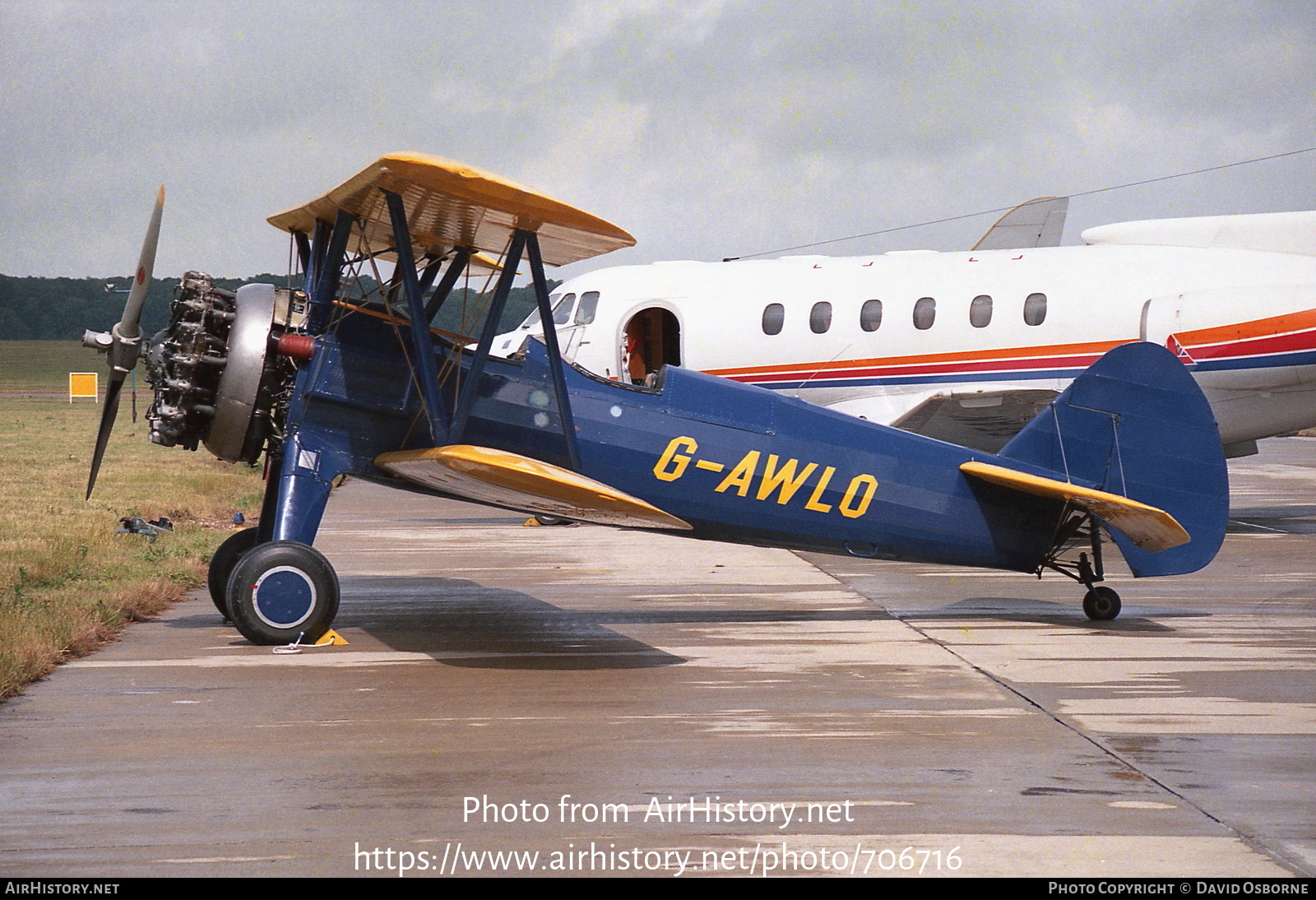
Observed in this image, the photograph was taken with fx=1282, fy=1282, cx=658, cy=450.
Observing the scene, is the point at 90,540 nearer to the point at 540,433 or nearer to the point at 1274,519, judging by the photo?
the point at 540,433

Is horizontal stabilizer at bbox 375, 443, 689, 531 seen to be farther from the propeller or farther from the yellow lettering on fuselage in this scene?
the propeller

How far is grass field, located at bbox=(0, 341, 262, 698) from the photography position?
28.7 ft

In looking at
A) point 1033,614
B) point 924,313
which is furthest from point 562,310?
point 1033,614

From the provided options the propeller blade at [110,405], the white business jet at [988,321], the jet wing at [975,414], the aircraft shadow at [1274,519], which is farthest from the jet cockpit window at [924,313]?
the propeller blade at [110,405]

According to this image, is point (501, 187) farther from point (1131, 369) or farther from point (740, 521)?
point (1131, 369)

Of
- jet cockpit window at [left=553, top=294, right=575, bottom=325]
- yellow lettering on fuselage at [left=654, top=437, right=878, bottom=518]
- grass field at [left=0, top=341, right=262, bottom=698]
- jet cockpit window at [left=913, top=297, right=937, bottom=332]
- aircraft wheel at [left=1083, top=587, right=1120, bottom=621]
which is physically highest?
jet cockpit window at [left=913, top=297, right=937, bottom=332]

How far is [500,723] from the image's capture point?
6730 millimetres

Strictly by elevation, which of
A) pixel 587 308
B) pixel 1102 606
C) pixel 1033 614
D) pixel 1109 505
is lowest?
pixel 1033 614

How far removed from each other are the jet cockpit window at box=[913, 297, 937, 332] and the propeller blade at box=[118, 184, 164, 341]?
10.8 meters

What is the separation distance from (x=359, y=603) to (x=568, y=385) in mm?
2871

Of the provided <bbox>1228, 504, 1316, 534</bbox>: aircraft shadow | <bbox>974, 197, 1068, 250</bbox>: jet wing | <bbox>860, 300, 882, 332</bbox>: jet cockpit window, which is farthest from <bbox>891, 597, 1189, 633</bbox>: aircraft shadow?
<bbox>974, 197, 1068, 250</bbox>: jet wing

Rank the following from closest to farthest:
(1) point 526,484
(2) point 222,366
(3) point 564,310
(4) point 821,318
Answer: (1) point 526,484, (2) point 222,366, (4) point 821,318, (3) point 564,310

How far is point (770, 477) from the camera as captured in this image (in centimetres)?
980

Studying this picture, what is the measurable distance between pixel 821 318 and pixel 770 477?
8.29 m
